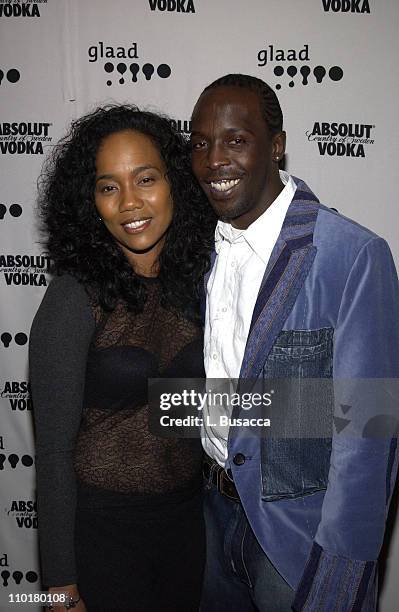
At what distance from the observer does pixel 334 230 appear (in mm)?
1397

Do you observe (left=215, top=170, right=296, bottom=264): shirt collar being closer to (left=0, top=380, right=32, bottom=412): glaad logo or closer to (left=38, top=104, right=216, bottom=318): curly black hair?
(left=38, top=104, right=216, bottom=318): curly black hair

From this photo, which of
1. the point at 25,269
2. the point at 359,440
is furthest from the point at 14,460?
the point at 359,440

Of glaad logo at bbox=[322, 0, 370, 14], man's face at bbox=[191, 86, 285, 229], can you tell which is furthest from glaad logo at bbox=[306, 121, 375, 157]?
man's face at bbox=[191, 86, 285, 229]

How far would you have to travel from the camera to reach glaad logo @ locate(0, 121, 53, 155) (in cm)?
260

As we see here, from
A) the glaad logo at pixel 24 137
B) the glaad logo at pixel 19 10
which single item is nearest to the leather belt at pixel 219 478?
the glaad logo at pixel 24 137

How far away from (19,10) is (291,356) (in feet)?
6.87

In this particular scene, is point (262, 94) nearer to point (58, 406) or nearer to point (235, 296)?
point (235, 296)

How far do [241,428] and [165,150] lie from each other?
86 cm

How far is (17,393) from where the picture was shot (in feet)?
9.09

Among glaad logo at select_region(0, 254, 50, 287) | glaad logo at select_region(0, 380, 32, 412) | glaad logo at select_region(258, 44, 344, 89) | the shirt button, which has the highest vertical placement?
glaad logo at select_region(258, 44, 344, 89)

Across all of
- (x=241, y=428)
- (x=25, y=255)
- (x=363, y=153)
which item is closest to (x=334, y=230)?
(x=241, y=428)

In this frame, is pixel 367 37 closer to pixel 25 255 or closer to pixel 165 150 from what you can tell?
pixel 165 150

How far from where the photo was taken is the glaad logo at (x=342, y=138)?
2.52 metres

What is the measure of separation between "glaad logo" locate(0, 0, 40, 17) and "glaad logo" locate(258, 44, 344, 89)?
1014 mm
